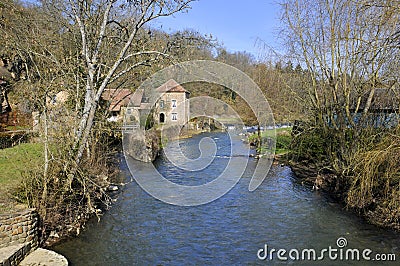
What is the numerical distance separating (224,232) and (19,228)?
4.64 m

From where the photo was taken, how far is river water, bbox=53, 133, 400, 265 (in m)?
7.66

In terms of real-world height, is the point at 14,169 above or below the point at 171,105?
below

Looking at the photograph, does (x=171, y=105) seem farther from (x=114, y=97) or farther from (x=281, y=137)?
(x=114, y=97)

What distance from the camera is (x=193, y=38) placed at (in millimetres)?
10625

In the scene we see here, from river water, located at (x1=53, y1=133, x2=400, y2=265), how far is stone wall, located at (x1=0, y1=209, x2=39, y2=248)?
26.9 inches

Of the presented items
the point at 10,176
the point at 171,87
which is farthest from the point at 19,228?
the point at 171,87

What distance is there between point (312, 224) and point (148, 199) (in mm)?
5230

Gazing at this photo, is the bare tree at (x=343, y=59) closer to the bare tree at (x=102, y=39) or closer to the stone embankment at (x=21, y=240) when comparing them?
the bare tree at (x=102, y=39)

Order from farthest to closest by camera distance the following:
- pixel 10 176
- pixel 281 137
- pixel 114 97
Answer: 1. pixel 281 137
2. pixel 114 97
3. pixel 10 176

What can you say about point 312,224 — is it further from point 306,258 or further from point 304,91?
point 304,91

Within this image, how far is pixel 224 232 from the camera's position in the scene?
9.13 meters

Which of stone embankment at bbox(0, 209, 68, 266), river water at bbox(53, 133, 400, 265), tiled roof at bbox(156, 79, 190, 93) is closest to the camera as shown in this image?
stone embankment at bbox(0, 209, 68, 266)

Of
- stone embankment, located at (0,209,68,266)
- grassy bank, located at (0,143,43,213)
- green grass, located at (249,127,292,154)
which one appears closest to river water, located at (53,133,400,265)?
stone embankment, located at (0,209,68,266)

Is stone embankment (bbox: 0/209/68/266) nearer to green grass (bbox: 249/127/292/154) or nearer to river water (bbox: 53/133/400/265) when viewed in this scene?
river water (bbox: 53/133/400/265)
